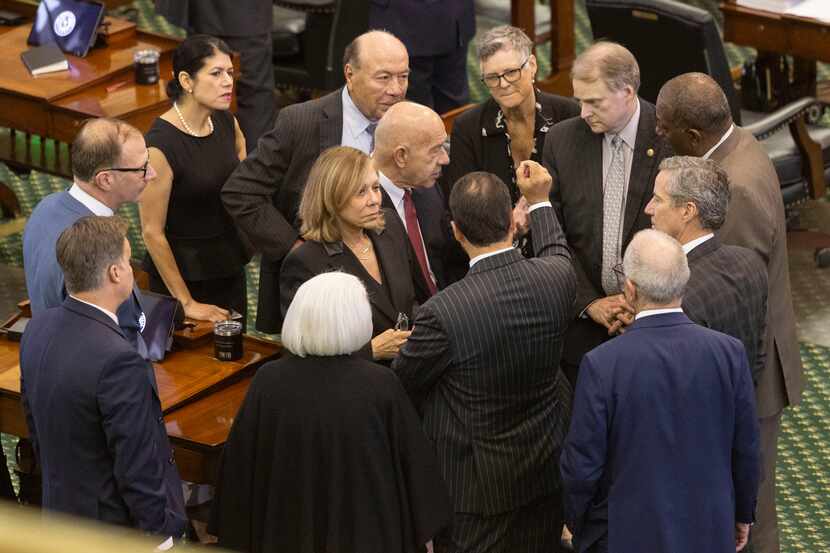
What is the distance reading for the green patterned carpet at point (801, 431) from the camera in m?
4.24

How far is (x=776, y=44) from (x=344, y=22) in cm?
236

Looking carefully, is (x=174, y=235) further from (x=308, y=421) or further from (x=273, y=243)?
(x=308, y=421)

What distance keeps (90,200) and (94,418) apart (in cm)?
79

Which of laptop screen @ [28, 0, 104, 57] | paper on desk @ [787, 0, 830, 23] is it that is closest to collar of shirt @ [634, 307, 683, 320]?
laptop screen @ [28, 0, 104, 57]

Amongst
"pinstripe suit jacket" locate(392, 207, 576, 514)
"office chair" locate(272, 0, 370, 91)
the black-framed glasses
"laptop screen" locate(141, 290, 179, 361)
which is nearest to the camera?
"pinstripe suit jacket" locate(392, 207, 576, 514)

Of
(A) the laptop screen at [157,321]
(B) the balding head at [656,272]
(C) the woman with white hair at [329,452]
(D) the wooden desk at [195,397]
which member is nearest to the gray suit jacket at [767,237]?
(B) the balding head at [656,272]

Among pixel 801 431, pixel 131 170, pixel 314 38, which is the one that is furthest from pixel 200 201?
pixel 314 38

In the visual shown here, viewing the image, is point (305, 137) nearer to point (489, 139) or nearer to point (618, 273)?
point (489, 139)

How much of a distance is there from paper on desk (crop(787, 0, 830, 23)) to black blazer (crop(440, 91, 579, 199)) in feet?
10.1

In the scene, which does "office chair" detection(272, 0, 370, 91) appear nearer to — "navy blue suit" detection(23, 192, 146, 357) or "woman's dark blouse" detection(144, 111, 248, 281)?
"woman's dark blouse" detection(144, 111, 248, 281)

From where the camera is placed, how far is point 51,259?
10.5ft

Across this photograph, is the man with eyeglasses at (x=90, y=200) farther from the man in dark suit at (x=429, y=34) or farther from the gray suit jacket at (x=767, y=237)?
the man in dark suit at (x=429, y=34)

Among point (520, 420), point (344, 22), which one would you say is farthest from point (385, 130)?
point (344, 22)

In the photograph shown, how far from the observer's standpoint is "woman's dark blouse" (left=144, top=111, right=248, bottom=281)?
161 inches
